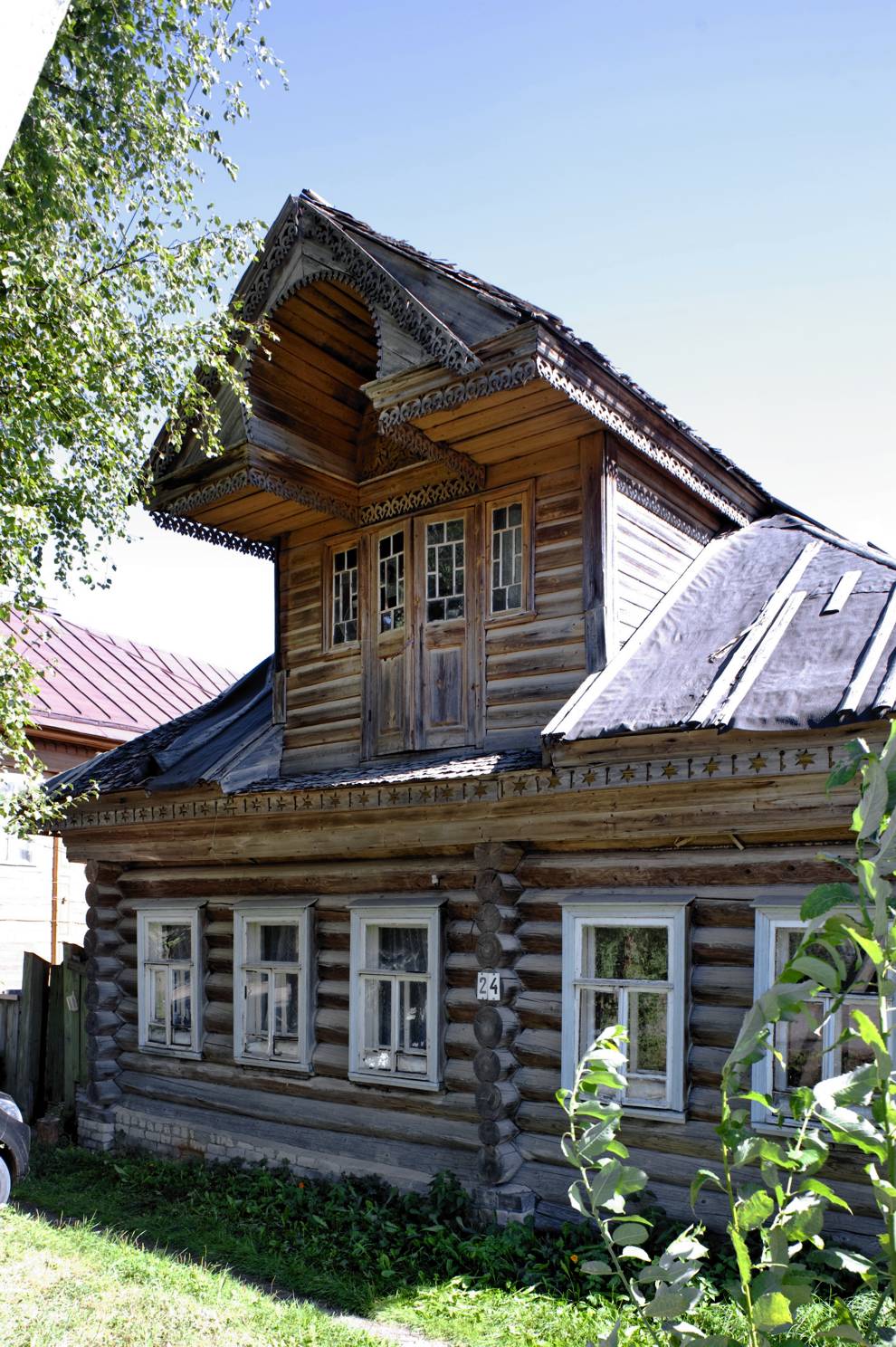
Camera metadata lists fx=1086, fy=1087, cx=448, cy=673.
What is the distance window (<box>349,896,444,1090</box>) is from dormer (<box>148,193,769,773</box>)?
1585 millimetres

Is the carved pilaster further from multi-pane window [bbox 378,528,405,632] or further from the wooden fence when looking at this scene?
the wooden fence

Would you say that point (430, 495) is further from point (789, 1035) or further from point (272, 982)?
point (789, 1035)

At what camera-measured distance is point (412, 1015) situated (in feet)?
31.4

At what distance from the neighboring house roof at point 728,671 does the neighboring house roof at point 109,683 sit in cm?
725

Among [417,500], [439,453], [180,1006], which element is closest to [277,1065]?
[180,1006]

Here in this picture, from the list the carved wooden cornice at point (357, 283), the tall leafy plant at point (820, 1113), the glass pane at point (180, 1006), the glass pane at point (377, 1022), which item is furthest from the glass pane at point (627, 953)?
the tall leafy plant at point (820, 1113)

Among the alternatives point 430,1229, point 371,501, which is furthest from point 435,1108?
point 371,501

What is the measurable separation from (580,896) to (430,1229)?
274cm

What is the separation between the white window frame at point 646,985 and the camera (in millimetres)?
7730

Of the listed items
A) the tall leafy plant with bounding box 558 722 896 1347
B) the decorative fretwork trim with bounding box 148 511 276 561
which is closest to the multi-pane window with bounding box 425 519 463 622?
the decorative fretwork trim with bounding box 148 511 276 561

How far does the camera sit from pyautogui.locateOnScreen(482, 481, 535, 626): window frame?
9.58m

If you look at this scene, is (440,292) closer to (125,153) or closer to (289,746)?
(125,153)

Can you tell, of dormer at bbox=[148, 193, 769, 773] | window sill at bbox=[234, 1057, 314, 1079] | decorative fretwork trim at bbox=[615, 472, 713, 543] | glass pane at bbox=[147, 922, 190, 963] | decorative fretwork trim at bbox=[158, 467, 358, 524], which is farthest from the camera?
glass pane at bbox=[147, 922, 190, 963]

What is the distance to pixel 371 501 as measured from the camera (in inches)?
429
